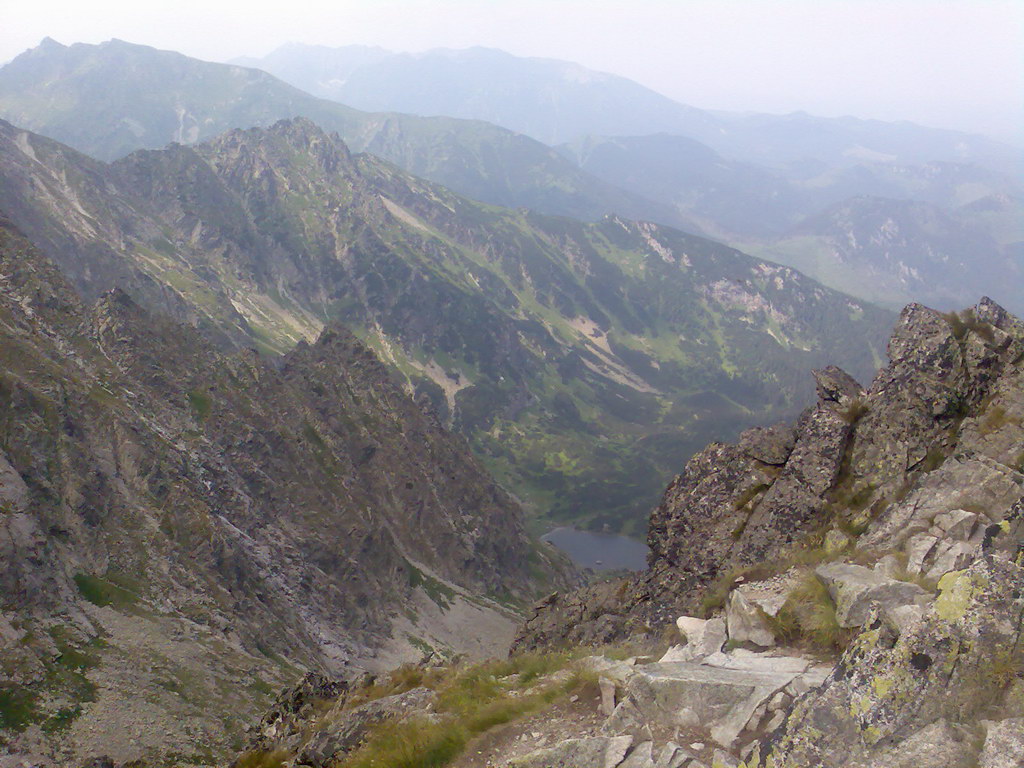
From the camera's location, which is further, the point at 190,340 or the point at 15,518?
the point at 190,340

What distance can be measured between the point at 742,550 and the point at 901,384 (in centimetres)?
1201

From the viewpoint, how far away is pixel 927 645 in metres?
12.4

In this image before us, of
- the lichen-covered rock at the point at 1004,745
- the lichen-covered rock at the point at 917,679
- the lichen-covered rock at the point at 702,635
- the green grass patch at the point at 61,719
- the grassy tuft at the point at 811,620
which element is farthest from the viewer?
the green grass patch at the point at 61,719

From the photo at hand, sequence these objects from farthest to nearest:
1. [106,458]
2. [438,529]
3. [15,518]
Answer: [438,529] < [106,458] < [15,518]

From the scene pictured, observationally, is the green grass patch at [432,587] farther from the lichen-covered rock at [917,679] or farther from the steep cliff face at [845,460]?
the lichen-covered rock at [917,679]

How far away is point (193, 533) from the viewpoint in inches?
2859

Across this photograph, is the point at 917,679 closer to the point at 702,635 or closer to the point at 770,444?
the point at 702,635

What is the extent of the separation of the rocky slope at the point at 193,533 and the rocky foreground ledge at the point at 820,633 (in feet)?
83.9

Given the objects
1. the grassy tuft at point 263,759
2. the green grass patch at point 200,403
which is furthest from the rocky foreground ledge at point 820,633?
the green grass patch at point 200,403

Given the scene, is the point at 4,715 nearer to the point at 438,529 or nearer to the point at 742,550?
the point at 742,550

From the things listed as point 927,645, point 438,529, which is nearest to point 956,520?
point 927,645

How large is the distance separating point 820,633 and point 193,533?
70746 mm

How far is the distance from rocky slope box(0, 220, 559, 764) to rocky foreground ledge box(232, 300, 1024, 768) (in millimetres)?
25566

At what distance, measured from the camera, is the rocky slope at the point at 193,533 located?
4831 centimetres
